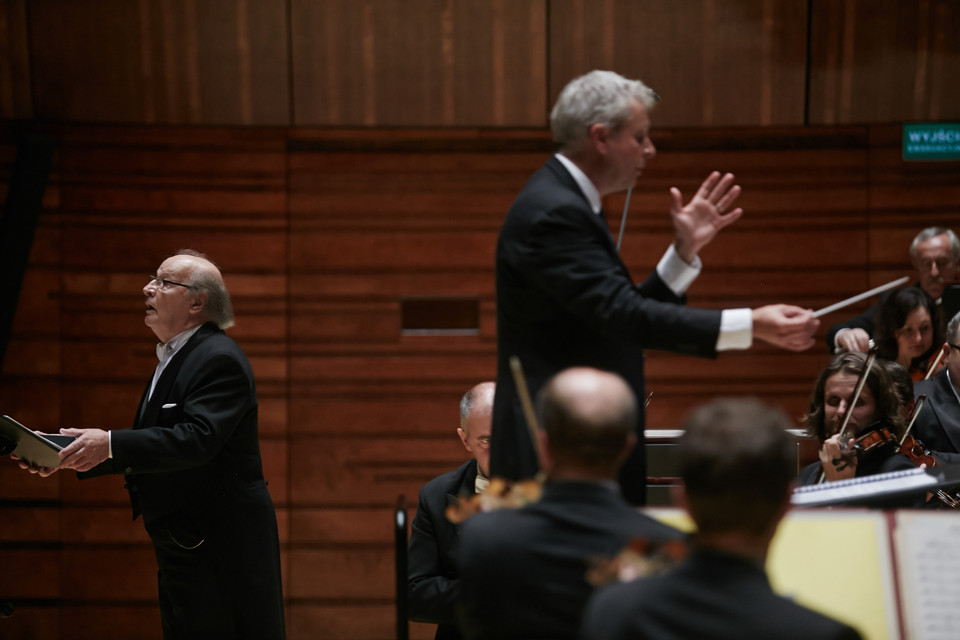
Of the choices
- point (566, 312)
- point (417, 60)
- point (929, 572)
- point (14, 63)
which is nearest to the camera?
point (929, 572)

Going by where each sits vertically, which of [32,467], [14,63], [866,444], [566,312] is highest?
[14,63]

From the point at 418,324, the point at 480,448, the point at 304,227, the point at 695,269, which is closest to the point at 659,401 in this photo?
the point at 418,324

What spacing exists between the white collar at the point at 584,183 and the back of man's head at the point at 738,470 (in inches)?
31.8

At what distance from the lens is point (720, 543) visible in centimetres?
120

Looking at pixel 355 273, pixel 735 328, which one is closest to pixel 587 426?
pixel 735 328

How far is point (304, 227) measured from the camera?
4.93 metres

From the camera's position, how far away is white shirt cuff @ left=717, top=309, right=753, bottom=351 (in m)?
1.74

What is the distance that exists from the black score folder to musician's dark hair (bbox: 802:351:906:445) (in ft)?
7.39

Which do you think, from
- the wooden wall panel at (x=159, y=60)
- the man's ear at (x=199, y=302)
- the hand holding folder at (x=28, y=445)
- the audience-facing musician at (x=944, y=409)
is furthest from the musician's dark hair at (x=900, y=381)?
the wooden wall panel at (x=159, y=60)

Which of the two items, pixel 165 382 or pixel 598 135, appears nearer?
pixel 598 135

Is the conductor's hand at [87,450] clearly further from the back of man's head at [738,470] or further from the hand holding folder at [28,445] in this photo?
the back of man's head at [738,470]

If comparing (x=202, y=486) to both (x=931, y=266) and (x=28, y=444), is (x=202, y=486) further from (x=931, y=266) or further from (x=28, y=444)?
(x=931, y=266)

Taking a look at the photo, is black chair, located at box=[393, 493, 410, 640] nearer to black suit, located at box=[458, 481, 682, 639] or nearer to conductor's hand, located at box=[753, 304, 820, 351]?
black suit, located at box=[458, 481, 682, 639]

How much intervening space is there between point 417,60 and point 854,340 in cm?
245
